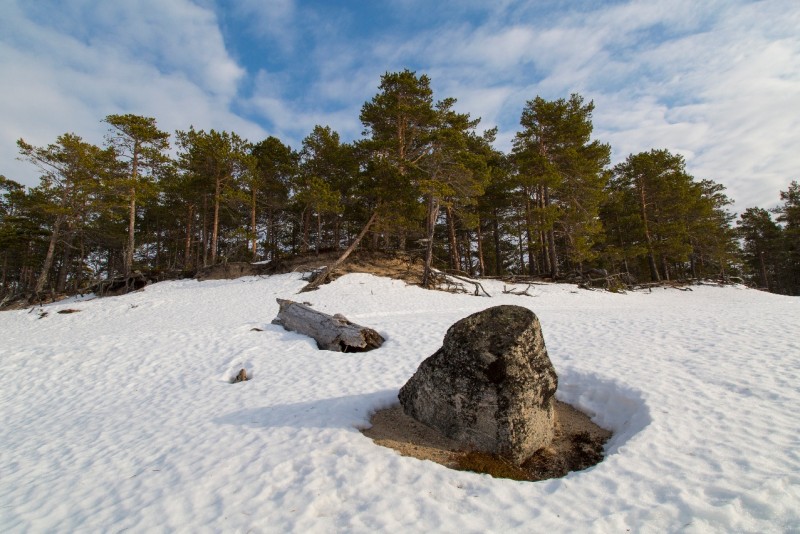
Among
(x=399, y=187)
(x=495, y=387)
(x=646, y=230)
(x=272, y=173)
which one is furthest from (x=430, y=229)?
(x=646, y=230)

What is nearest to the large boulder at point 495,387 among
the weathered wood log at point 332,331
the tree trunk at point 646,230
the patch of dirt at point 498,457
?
the patch of dirt at point 498,457

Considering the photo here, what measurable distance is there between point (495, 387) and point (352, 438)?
1.98m

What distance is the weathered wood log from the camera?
897 cm

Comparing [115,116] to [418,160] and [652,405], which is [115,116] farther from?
[652,405]

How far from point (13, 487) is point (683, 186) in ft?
120

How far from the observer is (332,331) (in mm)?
9320

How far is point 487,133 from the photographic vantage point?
86.4ft

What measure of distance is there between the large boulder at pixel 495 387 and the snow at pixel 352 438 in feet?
2.58

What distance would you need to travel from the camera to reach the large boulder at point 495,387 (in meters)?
4.14

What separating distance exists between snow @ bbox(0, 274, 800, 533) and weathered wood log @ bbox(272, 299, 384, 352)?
55 cm

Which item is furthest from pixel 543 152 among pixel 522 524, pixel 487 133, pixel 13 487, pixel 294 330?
pixel 13 487

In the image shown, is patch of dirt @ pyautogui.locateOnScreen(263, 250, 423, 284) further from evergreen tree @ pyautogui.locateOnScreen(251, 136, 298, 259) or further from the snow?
the snow

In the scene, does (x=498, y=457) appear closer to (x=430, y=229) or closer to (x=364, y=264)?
(x=430, y=229)

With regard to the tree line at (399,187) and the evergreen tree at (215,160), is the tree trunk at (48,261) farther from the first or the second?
the evergreen tree at (215,160)
